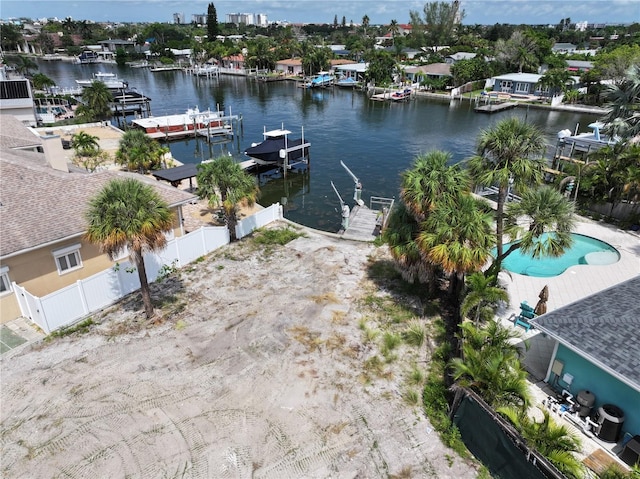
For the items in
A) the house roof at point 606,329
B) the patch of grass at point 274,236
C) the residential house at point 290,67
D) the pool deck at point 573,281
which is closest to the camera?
the house roof at point 606,329

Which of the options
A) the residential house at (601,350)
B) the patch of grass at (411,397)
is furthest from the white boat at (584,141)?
the patch of grass at (411,397)

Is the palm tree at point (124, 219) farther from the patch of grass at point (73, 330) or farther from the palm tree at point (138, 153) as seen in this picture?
the palm tree at point (138, 153)

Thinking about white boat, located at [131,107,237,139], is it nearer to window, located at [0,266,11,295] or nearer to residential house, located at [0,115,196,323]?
residential house, located at [0,115,196,323]

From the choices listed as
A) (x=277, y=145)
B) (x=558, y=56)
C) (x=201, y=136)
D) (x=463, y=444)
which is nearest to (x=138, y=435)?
(x=463, y=444)

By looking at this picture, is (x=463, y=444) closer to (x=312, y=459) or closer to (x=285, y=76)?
(x=312, y=459)

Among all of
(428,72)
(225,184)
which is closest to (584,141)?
(225,184)

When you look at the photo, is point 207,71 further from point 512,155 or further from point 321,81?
point 512,155
